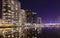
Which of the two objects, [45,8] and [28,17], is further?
[45,8]

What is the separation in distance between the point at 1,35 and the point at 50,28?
47cm

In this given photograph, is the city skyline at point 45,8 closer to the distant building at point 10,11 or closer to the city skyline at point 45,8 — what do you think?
the city skyline at point 45,8

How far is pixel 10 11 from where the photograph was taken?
1.16 m

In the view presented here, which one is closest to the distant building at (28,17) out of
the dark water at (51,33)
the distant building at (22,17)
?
the distant building at (22,17)

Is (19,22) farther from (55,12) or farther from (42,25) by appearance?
(55,12)

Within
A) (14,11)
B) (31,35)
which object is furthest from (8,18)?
(31,35)

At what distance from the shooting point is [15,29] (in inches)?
47.3

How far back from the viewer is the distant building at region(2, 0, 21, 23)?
1147mm

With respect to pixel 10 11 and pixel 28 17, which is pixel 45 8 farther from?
pixel 10 11

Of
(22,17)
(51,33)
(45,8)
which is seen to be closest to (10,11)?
(22,17)

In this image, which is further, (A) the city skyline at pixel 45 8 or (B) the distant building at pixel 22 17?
(A) the city skyline at pixel 45 8

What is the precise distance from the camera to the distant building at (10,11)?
115 cm

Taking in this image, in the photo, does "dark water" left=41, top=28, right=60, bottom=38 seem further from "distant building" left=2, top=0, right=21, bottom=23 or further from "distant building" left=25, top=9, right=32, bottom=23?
"distant building" left=2, top=0, right=21, bottom=23

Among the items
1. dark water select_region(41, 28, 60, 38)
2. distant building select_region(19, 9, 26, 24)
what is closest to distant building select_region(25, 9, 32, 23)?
distant building select_region(19, 9, 26, 24)
